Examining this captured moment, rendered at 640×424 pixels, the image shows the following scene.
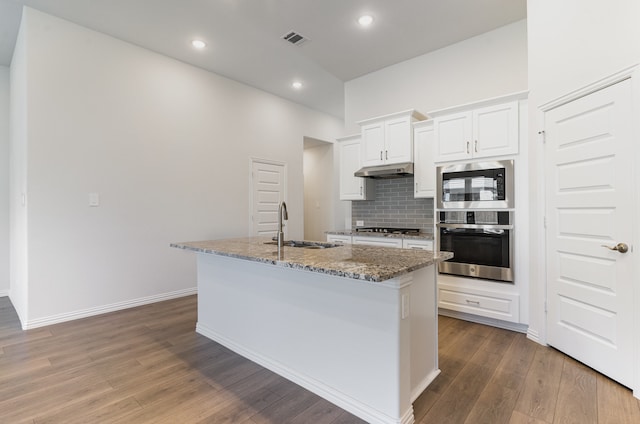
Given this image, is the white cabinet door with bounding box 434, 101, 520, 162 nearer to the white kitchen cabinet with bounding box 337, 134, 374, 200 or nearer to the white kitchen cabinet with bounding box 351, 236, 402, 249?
the white kitchen cabinet with bounding box 351, 236, 402, 249

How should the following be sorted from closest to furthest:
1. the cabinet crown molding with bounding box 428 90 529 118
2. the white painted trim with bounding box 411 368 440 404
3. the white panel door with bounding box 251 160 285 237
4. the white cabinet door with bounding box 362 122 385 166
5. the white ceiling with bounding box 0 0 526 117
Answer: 1. the white painted trim with bounding box 411 368 440 404
2. the cabinet crown molding with bounding box 428 90 529 118
3. the white ceiling with bounding box 0 0 526 117
4. the white cabinet door with bounding box 362 122 385 166
5. the white panel door with bounding box 251 160 285 237

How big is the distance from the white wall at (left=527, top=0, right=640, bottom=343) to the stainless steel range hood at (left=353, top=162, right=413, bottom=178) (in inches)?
50.8

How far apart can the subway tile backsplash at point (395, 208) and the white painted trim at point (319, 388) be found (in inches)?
105

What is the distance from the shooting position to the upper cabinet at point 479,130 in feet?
9.77

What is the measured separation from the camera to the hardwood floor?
5.81 ft

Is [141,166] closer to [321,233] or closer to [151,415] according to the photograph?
[151,415]

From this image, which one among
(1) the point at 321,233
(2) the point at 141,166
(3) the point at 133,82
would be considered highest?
(3) the point at 133,82

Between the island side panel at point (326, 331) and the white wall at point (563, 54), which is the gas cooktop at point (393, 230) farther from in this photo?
the island side panel at point (326, 331)

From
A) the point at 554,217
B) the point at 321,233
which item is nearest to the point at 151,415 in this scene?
the point at 554,217

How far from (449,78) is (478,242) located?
2.17m

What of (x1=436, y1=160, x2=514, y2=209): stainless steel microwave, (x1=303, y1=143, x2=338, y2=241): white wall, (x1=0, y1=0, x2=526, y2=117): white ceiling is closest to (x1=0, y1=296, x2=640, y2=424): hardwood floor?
(x1=436, y1=160, x2=514, y2=209): stainless steel microwave

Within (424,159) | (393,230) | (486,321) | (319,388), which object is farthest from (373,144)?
(319,388)

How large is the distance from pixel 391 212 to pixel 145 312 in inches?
133

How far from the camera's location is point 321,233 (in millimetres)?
7289
